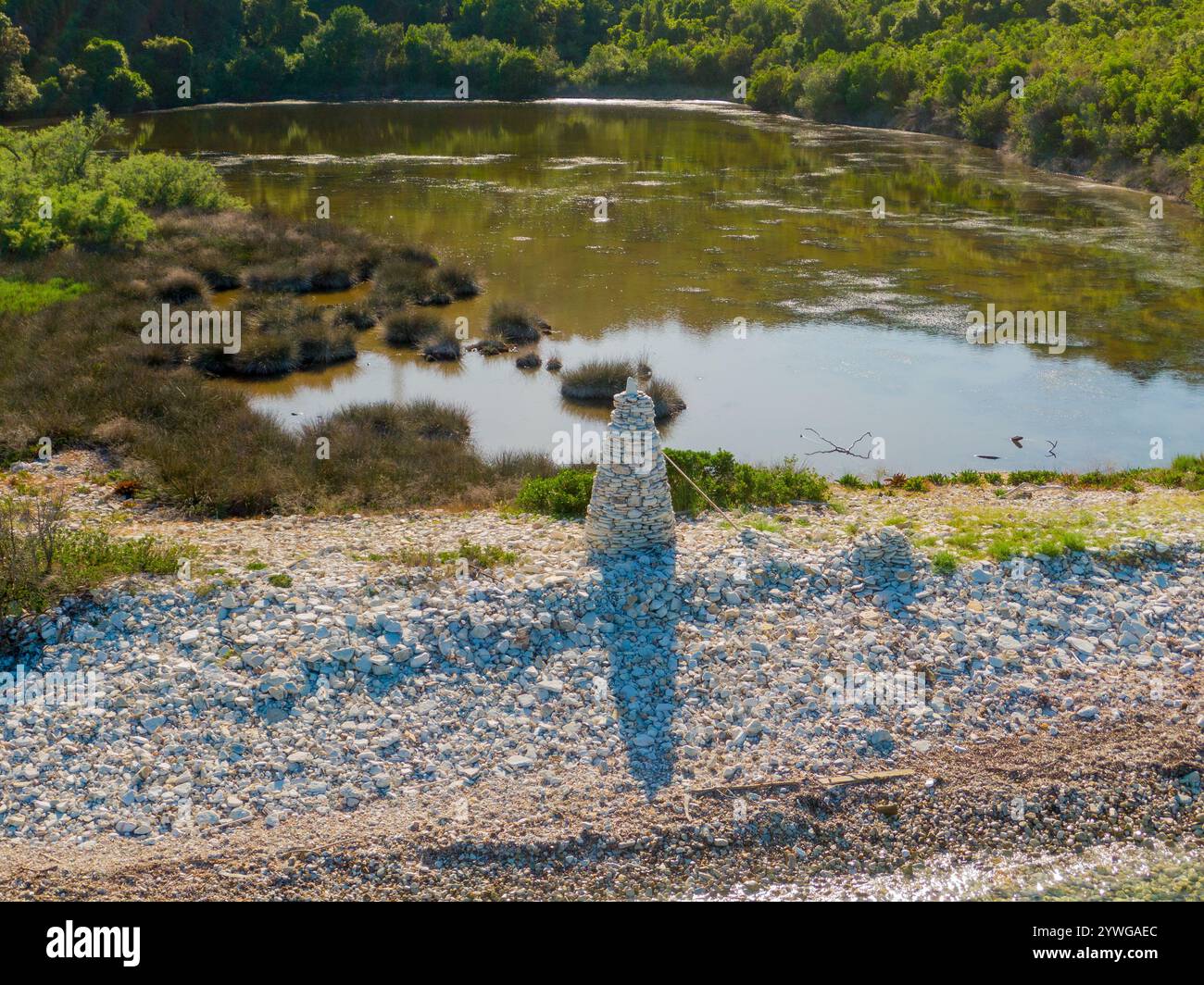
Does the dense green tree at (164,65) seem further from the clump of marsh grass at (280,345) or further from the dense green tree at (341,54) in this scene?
the clump of marsh grass at (280,345)

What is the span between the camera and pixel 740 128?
7556 cm

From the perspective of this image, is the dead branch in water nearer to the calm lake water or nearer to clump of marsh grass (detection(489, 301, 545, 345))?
the calm lake water

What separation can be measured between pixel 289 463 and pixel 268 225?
2096 centimetres

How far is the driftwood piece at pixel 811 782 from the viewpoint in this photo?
10484 mm

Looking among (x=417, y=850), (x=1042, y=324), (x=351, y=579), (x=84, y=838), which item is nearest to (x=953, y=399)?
(x=1042, y=324)

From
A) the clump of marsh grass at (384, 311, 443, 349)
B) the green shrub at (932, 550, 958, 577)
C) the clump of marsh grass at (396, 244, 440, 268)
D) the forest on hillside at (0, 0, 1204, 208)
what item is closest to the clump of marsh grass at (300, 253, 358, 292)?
the clump of marsh grass at (396, 244, 440, 268)

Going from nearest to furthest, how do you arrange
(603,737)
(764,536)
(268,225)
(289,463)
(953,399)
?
(603,737) < (764,536) < (289,463) < (953,399) < (268,225)

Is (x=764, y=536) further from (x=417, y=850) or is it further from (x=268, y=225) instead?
(x=268, y=225)

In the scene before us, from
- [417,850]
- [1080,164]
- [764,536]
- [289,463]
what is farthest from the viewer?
[1080,164]

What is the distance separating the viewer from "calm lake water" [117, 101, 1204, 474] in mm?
22953

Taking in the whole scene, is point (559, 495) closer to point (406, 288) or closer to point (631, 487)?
point (631, 487)

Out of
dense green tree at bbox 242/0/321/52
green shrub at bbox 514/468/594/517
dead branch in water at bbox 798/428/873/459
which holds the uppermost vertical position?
dense green tree at bbox 242/0/321/52

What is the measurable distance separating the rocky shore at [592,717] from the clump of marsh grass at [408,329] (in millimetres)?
13688

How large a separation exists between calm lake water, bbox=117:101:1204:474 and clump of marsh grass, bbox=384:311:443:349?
46 centimetres
